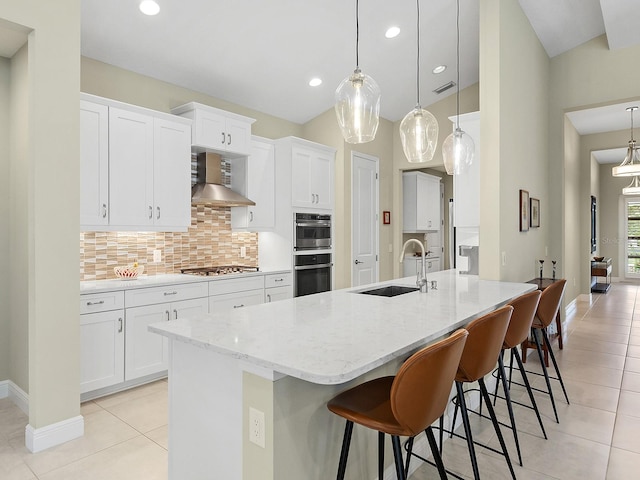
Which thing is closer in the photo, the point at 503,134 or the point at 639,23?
the point at 503,134

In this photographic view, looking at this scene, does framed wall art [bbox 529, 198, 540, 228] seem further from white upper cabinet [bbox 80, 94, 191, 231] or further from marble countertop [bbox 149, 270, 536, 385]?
white upper cabinet [bbox 80, 94, 191, 231]

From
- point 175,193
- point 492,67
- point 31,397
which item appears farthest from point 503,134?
point 31,397

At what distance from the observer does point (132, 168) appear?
3.64 meters

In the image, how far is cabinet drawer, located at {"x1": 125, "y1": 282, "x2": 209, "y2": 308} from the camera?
3.46 meters

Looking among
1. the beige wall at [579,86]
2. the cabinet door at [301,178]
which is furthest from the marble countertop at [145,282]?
the beige wall at [579,86]

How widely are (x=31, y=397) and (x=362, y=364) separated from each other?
233cm

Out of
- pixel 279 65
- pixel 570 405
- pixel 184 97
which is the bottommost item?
pixel 570 405

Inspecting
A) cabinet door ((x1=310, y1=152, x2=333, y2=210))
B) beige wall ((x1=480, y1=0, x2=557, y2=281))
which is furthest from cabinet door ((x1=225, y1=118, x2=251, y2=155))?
beige wall ((x1=480, y1=0, x2=557, y2=281))

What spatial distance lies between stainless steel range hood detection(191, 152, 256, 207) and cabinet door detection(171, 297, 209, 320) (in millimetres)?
991

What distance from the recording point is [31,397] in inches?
101

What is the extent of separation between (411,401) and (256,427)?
580mm

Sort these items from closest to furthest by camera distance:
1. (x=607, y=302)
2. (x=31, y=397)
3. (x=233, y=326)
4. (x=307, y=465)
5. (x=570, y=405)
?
(x=307, y=465) < (x=233, y=326) < (x=31, y=397) < (x=570, y=405) < (x=607, y=302)

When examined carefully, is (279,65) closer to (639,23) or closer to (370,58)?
(370,58)

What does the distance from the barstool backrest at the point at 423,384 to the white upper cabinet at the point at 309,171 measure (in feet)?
11.9
